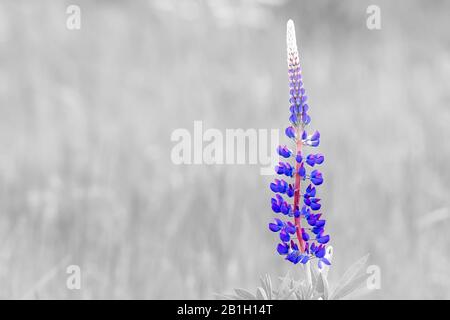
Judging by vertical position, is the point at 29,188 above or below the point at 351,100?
below

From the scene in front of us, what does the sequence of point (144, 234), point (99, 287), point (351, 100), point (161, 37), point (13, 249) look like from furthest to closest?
point (161, 37) → point (351, 100) → point (144, 234) → point (13, 249) → point (99, 287)

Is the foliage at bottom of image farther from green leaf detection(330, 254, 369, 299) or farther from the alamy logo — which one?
the alamy logo

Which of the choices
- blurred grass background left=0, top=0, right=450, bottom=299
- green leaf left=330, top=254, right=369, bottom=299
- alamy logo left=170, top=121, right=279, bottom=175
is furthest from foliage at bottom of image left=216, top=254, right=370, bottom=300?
alamy logo left=170, top=121, right=279, bottom=175

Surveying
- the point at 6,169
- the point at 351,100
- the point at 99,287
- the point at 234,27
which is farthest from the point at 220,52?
the point at 99,287

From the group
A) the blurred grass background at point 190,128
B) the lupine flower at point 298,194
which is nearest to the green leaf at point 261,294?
the lupine flower at point 298,194

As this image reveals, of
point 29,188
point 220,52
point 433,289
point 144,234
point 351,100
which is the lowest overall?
point 433,289

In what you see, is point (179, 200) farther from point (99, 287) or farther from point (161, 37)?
point (161, 37)

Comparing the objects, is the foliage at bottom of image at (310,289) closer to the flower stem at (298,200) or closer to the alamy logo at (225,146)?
the flower stem at (298,200)
